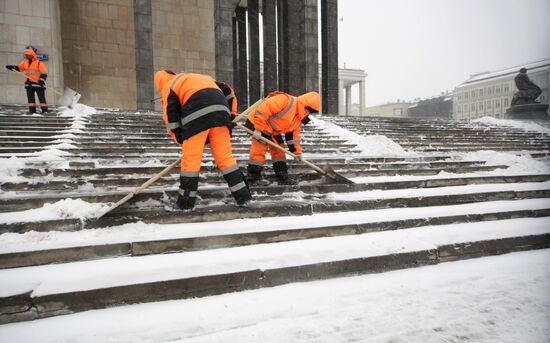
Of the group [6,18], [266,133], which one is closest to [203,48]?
Result: [6,18]

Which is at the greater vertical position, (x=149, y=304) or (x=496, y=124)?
(x=496, y=124)

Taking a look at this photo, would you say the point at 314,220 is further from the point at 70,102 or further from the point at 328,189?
the point at 70,102

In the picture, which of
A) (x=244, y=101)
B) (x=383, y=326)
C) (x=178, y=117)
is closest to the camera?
(x=383, y=326)

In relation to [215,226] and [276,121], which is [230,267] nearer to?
[215,226]

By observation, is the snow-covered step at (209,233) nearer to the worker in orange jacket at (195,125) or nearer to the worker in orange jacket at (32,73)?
the worker in orange jacket at (195,125)

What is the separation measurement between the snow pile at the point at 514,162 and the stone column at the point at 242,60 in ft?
42.4

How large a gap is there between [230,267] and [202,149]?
4.30 ft

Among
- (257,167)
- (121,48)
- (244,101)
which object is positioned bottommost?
(257,167)

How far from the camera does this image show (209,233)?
2.79 metres

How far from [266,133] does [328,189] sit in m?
1.21

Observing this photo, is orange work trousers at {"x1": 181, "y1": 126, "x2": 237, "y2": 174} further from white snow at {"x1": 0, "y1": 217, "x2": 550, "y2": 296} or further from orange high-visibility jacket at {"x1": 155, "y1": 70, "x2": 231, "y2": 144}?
white snow at {"x1": 0, "y1": 217, "x2": 550, "y2": 296}

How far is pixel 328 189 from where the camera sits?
4203 mm

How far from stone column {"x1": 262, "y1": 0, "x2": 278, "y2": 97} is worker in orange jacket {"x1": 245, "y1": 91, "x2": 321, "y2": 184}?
36.2 feet

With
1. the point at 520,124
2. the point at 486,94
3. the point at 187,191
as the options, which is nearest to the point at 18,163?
the point at 187,191
